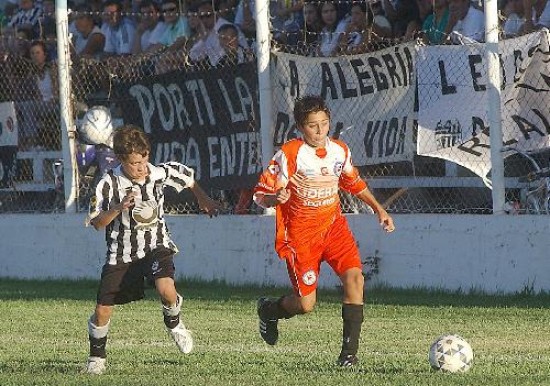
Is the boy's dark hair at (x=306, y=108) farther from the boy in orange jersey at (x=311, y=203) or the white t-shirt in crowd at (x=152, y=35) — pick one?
the white t-shirt in crowd at (x=152, y=35)

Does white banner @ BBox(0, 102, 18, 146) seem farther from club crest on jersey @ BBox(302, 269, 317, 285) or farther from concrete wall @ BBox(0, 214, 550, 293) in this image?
club crest on jersey @ BBox(302, 269, 317, 285)

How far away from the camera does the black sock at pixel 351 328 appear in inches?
354

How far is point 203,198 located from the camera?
31.8 ft

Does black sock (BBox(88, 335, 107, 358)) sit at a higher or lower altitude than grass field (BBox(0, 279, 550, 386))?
higher

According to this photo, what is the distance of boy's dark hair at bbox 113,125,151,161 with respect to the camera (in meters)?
9.03

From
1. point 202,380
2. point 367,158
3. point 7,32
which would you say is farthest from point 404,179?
point 7,32

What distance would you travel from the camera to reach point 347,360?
891cm

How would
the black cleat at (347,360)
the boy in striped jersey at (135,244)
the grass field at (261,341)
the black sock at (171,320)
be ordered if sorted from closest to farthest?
the grass field at (261,341), the black cleat at (347,360), the boy in striped jersey at (135,244), the black sock at (171,320)

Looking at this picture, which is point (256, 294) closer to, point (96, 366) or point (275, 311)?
point (275, 311)

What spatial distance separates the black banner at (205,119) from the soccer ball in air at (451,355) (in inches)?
270

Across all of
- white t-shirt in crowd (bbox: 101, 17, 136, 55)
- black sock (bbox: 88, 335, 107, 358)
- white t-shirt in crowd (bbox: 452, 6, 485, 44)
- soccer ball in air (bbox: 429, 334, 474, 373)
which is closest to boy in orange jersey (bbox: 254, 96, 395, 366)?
soccer ball in air (bbox: 429, 334, 474, 373)

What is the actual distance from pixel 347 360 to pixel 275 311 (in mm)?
1072

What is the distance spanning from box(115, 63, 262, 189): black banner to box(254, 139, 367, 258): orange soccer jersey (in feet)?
17.9

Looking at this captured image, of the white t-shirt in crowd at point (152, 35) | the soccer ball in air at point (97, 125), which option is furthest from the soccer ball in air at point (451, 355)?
the white t-shirt in crowd at point (152, 35)
